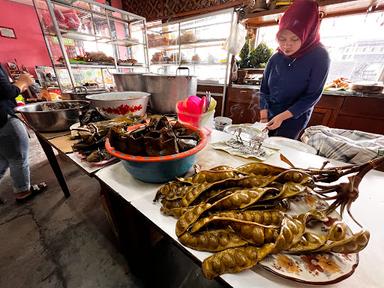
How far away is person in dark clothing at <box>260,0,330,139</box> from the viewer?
1101 millimetres

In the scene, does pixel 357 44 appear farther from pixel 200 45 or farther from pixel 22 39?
pixel 22 39

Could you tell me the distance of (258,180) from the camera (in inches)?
18.4

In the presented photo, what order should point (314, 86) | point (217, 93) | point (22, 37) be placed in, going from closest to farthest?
point (314, 86) < point (217, 93) < point (22, 37)

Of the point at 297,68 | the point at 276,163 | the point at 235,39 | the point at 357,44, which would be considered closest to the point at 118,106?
the point at 276,163

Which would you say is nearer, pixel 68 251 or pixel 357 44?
pixel 68 251

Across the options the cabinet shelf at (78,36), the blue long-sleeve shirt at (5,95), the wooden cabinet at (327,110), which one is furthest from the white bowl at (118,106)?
the wooden cabinet at (327,110)

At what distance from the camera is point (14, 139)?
148 centimetres

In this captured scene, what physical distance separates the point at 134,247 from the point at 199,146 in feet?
2.54

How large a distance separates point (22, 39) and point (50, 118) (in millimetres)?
6092

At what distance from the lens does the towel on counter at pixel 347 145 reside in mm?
738

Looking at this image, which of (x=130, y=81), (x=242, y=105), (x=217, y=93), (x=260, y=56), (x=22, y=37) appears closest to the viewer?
(x=130, y=81)

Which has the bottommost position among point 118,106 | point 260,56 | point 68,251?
point 68,251

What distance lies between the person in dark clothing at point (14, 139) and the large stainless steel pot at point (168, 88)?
110cm

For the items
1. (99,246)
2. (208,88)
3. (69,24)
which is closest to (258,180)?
(99,246)
